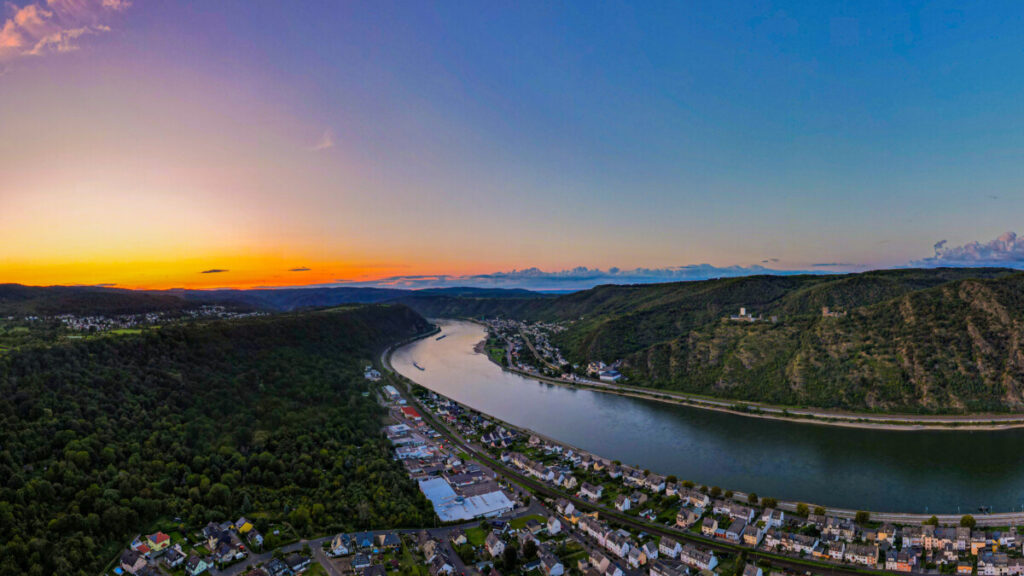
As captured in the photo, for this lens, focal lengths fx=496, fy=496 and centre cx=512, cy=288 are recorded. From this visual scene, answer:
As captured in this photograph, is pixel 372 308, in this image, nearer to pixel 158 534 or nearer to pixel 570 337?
pixel 570 337

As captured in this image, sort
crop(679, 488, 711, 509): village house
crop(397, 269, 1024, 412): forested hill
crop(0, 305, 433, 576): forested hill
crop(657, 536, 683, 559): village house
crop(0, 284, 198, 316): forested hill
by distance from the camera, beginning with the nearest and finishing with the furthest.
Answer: crop(0, 305, 433, 576): forested hill < crop(657, 536, 683, 559): village house < crop(679, 488, 711, 509): village house < crop(397, 269, 1024, 412): forested hill < crop(0, 284, 198, 316): forested hill

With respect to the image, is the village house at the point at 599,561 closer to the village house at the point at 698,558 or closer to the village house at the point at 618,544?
the village house at the point at 618,544

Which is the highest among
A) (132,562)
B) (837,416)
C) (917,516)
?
(132,562)

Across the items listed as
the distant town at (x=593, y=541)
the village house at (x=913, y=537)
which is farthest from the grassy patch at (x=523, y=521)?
the village house at (x=913, y=537)

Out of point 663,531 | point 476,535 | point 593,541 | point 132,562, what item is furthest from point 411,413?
point 663,531

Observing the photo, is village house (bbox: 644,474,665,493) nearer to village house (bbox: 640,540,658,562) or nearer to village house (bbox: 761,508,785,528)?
village house (bbox: 761,508,785,528)

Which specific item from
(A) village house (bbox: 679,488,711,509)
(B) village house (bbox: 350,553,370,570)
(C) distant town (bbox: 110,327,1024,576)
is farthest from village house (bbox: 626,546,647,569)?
(B) village house (bbox: 350,553,370,570)

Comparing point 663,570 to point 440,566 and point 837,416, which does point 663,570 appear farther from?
point 837,416

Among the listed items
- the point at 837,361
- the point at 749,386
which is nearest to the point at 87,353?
the point at 749,386
